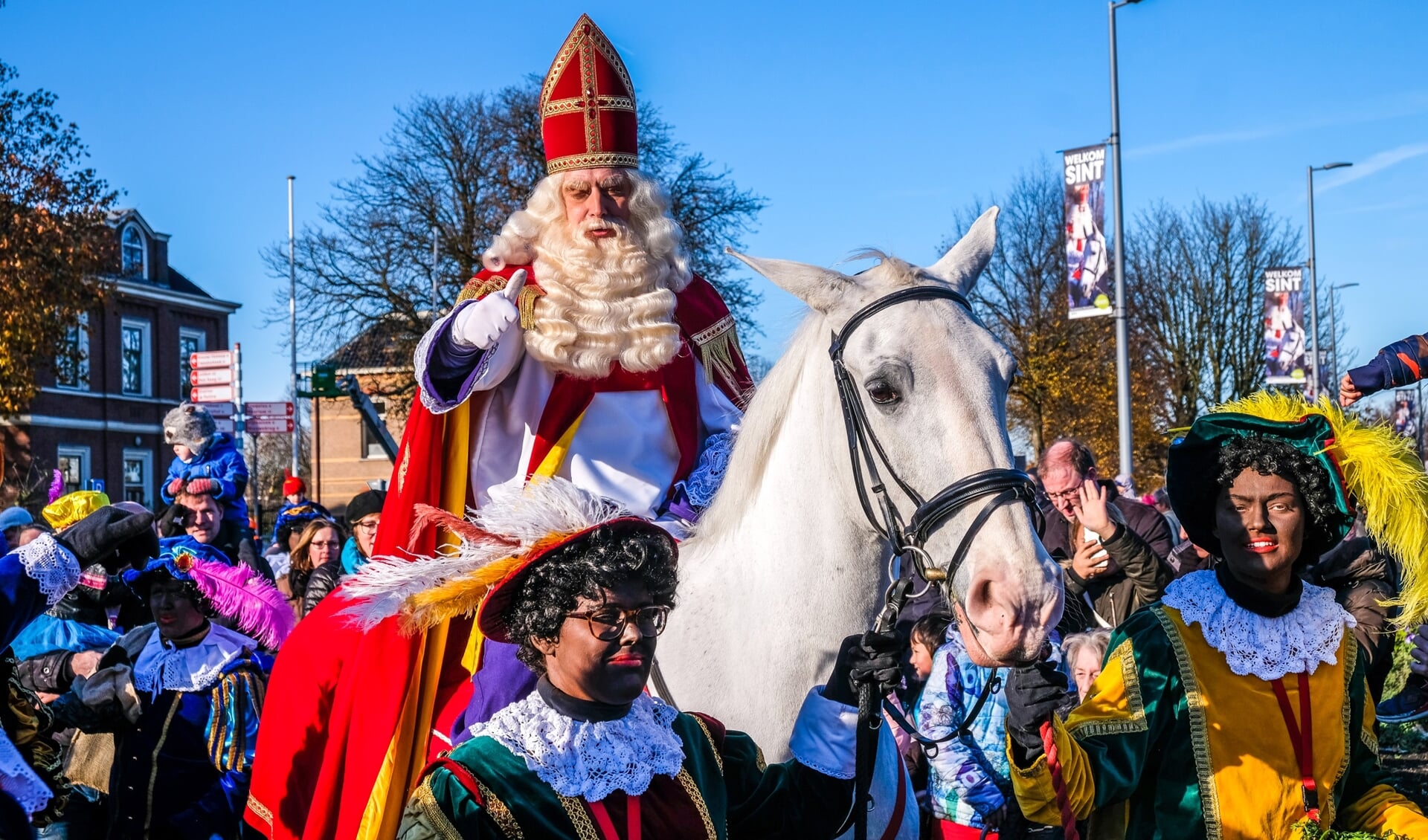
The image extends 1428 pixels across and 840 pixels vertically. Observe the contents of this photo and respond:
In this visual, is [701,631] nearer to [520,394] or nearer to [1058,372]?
[520,394]

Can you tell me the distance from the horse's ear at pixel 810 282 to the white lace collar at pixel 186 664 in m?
3.58

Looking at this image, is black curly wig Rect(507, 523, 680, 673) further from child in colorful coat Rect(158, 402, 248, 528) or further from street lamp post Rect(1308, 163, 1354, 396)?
street lamp post Rect(1308, 163, 1354, 396)

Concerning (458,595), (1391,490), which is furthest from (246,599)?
(1391,490)

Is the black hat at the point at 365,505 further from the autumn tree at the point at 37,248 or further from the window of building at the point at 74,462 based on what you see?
the window of building at the point at 74,462

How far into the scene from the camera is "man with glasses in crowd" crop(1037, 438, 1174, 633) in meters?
5.57

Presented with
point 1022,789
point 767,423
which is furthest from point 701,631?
point 1022,789

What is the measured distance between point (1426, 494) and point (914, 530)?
4.73 ft

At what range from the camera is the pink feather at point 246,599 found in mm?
5723

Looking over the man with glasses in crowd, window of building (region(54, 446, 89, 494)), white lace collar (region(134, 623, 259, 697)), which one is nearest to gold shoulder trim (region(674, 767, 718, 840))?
the man with glasses in crowd

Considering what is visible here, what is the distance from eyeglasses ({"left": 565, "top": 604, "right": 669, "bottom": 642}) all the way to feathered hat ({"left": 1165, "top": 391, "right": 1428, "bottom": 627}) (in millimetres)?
1627

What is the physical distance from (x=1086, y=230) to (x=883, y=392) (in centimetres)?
1323

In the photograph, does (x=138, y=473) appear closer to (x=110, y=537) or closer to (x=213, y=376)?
(x=213, y=376)

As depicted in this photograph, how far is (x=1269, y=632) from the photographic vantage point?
10.7 ft

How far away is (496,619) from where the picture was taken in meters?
2.67
